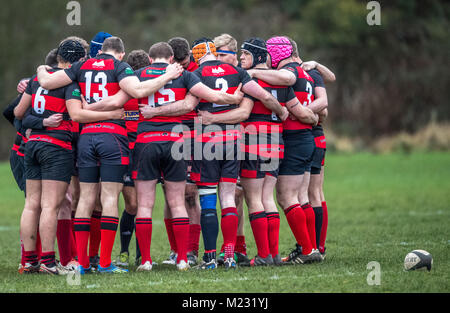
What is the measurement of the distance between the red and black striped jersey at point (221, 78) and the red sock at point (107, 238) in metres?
1.67

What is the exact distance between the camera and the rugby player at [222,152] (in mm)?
7852

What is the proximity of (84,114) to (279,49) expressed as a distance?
96.0 inches

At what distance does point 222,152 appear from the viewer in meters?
7.91

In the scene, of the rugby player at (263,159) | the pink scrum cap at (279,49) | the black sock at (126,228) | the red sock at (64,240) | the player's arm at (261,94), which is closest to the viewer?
the player's arm at (261,94)

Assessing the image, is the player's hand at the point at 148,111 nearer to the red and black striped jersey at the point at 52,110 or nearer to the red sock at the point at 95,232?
the red and black striped jersey at the point at 52,110

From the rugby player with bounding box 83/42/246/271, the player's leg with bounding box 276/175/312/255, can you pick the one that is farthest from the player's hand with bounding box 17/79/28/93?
the player's leg with bounding box 276/175/312/255

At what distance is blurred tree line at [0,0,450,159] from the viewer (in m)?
33.8

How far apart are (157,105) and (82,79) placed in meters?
0.85

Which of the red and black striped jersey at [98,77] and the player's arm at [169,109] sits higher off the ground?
the red and black striped jersey at [98,77]

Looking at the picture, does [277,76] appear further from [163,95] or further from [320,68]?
[320,68]

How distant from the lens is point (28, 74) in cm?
3694

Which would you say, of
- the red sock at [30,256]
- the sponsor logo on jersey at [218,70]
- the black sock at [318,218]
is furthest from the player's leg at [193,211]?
the red sock at [30,256]
